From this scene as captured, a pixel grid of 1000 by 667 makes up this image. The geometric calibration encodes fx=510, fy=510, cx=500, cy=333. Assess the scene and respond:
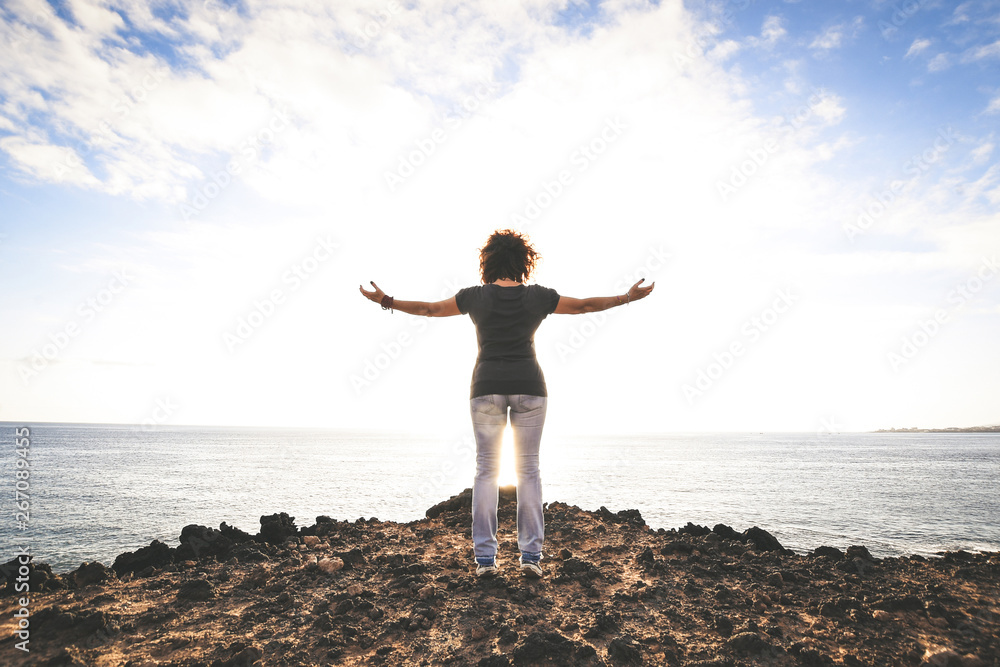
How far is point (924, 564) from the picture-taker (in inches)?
216

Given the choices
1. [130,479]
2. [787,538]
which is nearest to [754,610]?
[787,538]

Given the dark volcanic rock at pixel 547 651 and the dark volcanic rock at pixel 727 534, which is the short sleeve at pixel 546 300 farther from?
the dark volcanic rock at pixel 727 534

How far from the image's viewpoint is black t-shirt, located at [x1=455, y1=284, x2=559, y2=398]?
15.0ft

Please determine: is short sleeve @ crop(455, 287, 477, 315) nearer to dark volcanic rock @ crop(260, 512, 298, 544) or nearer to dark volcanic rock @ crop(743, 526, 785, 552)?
dark volcanic rock @ crop(260, 512, 298, 544)

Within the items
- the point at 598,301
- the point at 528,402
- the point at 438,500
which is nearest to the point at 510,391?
the point at 528,402

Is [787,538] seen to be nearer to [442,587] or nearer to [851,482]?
[442,587]

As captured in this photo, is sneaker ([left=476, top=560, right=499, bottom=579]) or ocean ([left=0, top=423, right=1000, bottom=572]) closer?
sneaker ([left=476, top=560, right=499, bottom=579])

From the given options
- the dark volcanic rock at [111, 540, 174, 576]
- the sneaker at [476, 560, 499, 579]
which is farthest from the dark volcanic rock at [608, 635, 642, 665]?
the dark volcanic rock at [111, 540, 174, 576]

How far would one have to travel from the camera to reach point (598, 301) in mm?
4766

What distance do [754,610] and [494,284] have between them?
11.8ft

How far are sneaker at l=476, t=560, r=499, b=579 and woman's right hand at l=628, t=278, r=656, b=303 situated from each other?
2768 mm

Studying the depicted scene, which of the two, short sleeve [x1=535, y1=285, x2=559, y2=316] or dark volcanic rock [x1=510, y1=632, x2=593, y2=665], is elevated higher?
short sleeve [x1=535, y1=285, x2=559, y2=316]

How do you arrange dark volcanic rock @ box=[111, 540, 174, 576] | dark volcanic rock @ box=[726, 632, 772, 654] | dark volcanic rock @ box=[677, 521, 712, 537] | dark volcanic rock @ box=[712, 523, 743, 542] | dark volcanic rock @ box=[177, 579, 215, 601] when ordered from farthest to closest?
dark volcanic rock @ box=[677, 521, 712, 537]
dark volcanic rock @ box=[712, 523, 743, 542]
dark volcanic rock @ box=[111, 540, 174, 576]
dark volcanic rock @ box=[177, 579, 215, 601]
dark volcanic rock @ box=[726, 632, 772, 654]

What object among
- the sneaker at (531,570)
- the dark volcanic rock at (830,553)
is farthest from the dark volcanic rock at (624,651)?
the dark volcanic rock at (830,553)
